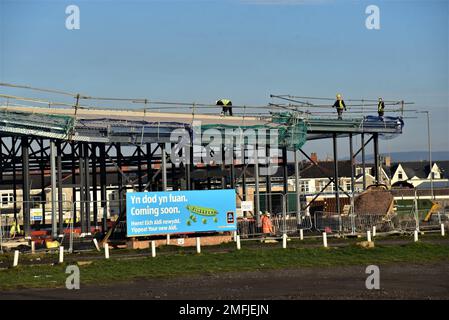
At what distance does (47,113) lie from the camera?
41.5m

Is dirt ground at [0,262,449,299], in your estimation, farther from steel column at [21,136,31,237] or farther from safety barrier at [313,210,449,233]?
steel column at [21,136,31,237]

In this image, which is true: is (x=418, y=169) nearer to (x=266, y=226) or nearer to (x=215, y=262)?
(x=266, y=226)

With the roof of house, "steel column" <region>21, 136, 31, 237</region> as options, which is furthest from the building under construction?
the roof of house

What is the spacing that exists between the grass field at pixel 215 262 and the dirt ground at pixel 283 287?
1178 mm

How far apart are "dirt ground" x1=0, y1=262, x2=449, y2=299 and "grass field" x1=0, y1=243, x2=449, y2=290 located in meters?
1.18

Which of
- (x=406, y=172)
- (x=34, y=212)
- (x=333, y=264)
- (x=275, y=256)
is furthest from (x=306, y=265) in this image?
(x=406, y=172)

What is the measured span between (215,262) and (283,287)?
23.6 ft

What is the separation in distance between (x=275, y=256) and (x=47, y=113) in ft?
56.8

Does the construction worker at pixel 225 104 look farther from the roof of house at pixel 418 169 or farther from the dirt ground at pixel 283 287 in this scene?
the roof of house at pixel 418 169

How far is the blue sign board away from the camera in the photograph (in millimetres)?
34656

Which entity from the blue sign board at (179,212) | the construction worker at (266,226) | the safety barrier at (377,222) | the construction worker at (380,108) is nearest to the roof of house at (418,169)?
the construction worker at (380,108)

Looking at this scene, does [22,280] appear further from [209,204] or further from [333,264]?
[209,204]

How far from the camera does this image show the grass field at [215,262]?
2494 centimetres
